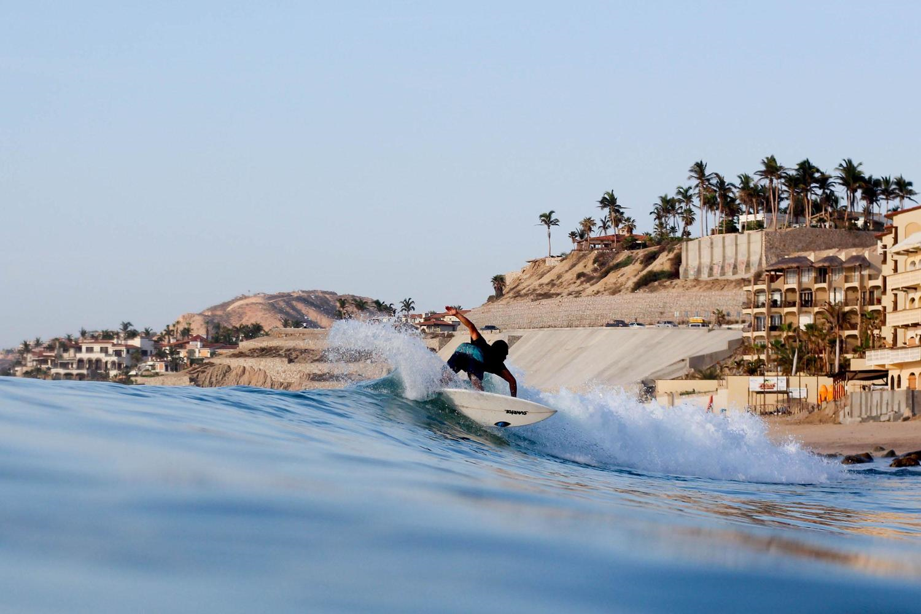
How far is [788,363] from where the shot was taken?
7044 cm

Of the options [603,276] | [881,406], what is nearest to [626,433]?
[881,406]

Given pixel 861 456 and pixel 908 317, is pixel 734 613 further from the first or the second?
pixel 908 317

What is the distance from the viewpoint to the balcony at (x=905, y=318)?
53094mm

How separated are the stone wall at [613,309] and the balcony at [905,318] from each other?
45.7 meters

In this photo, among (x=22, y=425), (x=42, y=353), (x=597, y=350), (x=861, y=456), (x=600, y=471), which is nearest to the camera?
(x=22, y=425)

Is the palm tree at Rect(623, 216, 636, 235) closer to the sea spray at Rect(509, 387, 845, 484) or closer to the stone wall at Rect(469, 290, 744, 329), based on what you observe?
the stone wall at Rect(469, 290, 744, 329)

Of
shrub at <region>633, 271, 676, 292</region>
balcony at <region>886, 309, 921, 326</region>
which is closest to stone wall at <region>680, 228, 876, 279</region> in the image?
shrub at <region>633, 271, 676, 292</region>

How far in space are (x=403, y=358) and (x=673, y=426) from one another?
4898 mm

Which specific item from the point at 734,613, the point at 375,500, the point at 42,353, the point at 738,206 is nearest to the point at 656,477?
the point at 375,500

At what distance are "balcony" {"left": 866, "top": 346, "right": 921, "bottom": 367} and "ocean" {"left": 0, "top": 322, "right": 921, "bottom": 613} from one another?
40684mm

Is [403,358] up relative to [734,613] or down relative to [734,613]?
up

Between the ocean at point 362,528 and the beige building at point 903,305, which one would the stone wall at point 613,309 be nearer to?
the beige building at point 903,305

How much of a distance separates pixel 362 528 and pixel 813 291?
80677 mm

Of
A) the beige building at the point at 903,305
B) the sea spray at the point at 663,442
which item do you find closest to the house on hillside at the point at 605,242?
the beige building at the point at 903,305
